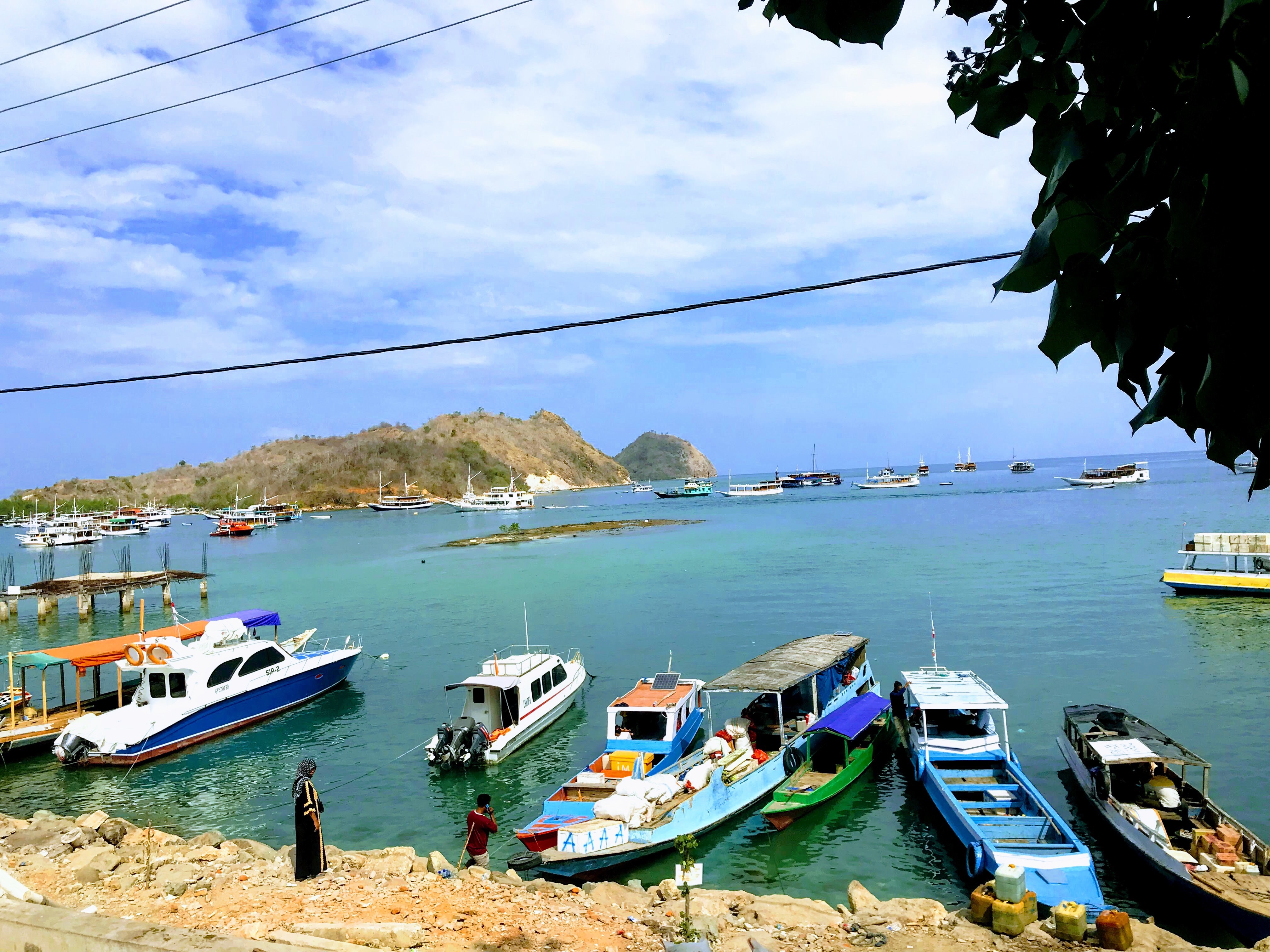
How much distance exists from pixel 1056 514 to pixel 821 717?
241ft

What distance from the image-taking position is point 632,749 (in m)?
16.9

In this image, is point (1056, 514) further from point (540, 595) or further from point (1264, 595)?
point (540, 595)

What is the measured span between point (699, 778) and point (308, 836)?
268 inches

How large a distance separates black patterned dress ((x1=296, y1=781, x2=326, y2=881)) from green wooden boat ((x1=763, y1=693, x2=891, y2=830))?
7.79m

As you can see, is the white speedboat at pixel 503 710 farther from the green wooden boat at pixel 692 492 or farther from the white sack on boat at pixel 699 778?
the green wooden boat at pixel 692 492

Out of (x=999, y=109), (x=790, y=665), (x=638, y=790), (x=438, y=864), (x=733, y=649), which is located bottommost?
(x=733, y=649)

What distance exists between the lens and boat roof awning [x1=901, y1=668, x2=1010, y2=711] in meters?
16.0

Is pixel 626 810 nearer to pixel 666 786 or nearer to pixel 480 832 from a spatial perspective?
pixel 666 786

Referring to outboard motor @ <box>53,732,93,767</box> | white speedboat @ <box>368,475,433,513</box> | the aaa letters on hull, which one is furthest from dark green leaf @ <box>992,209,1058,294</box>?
white speedboat @ <box>368,475,433,513</box>

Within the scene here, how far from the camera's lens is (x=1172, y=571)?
37.4 meters

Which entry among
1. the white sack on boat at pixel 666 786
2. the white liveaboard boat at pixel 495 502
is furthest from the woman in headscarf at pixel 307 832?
the white liveaboard boat at pixel 495 502

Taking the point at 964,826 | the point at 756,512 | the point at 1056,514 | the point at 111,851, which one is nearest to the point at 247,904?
the point at 111,851

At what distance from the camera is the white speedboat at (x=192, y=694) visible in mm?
20203

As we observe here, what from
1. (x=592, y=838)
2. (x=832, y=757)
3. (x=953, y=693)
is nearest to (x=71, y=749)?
(x=592, y=838)
